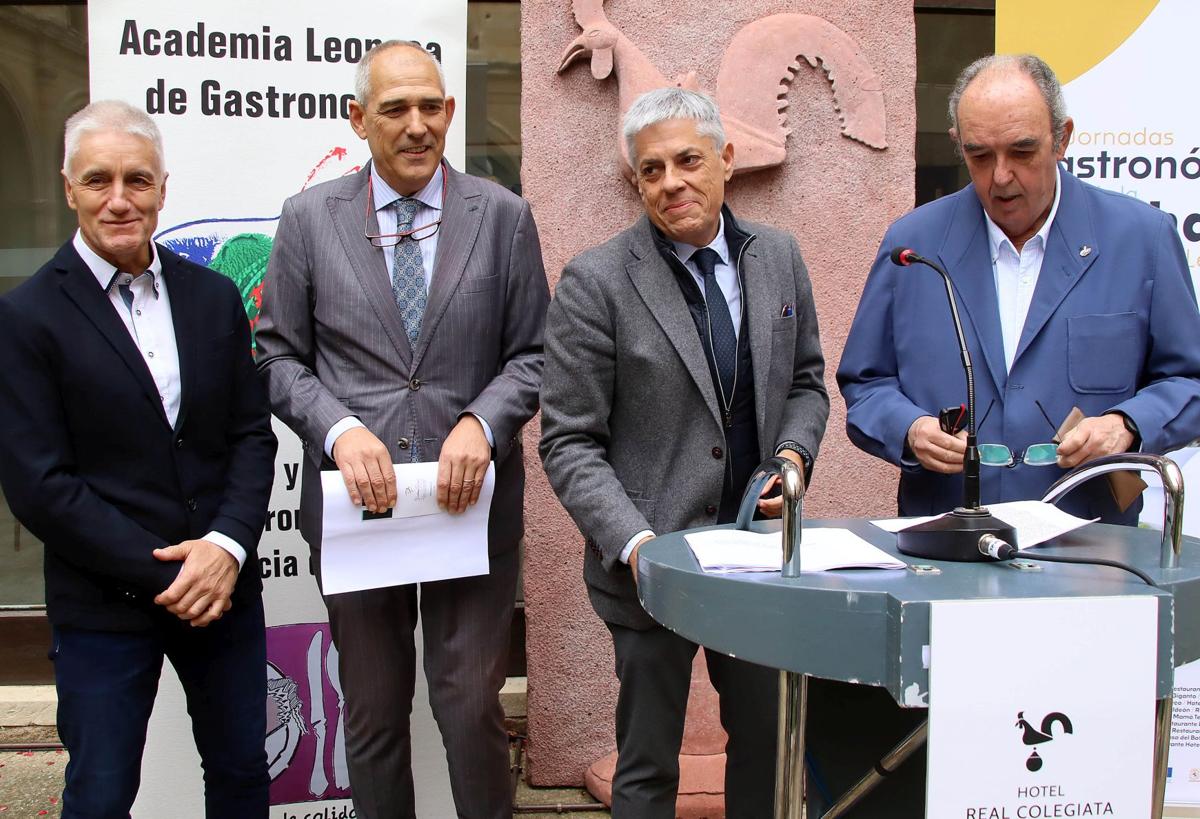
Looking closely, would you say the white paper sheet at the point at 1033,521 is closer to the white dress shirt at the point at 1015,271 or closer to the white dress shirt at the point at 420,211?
the white dress shirt at the point at 1015,271

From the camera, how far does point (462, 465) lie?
241 centimetres

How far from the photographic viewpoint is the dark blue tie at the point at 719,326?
90.5 inches

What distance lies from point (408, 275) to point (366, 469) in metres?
0.50

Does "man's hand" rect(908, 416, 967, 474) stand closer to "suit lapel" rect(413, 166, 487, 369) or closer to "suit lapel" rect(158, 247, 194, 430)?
"suit lapel" rect(413, 166, 487, 369)

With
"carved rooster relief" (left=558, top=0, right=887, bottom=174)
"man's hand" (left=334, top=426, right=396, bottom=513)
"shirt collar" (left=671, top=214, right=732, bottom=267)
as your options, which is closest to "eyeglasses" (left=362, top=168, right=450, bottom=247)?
"man's hand" (left=334, top=426, right=396, bottom=513)

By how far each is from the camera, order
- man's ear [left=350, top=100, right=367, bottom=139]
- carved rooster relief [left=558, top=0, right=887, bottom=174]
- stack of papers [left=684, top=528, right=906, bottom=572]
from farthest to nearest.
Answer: carved rooster relief [left=558, top=0, right=887, bottom=174] < man's ear [left=350, top=100, right=367, bottom=139] < stack of papers [left=684, top=528, right=906, bottom=572]

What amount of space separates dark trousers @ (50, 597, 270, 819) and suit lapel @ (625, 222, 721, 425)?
1188mm

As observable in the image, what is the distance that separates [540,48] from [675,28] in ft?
1.46

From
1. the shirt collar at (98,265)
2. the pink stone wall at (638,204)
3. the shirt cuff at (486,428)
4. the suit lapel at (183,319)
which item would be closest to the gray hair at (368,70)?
the suit lapel at (183,319)

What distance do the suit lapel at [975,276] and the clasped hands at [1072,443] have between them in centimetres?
25

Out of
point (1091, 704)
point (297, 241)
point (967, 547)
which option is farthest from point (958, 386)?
point (297, 241)

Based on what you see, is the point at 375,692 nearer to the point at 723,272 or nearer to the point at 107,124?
the point at 723,272

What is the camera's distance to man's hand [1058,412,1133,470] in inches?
80.4

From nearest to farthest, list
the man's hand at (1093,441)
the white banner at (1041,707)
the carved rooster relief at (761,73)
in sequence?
1. the white banner at (1041,707)
2. the man's hand at (1093,441)
3. the carved rooster relief at (761,73)
